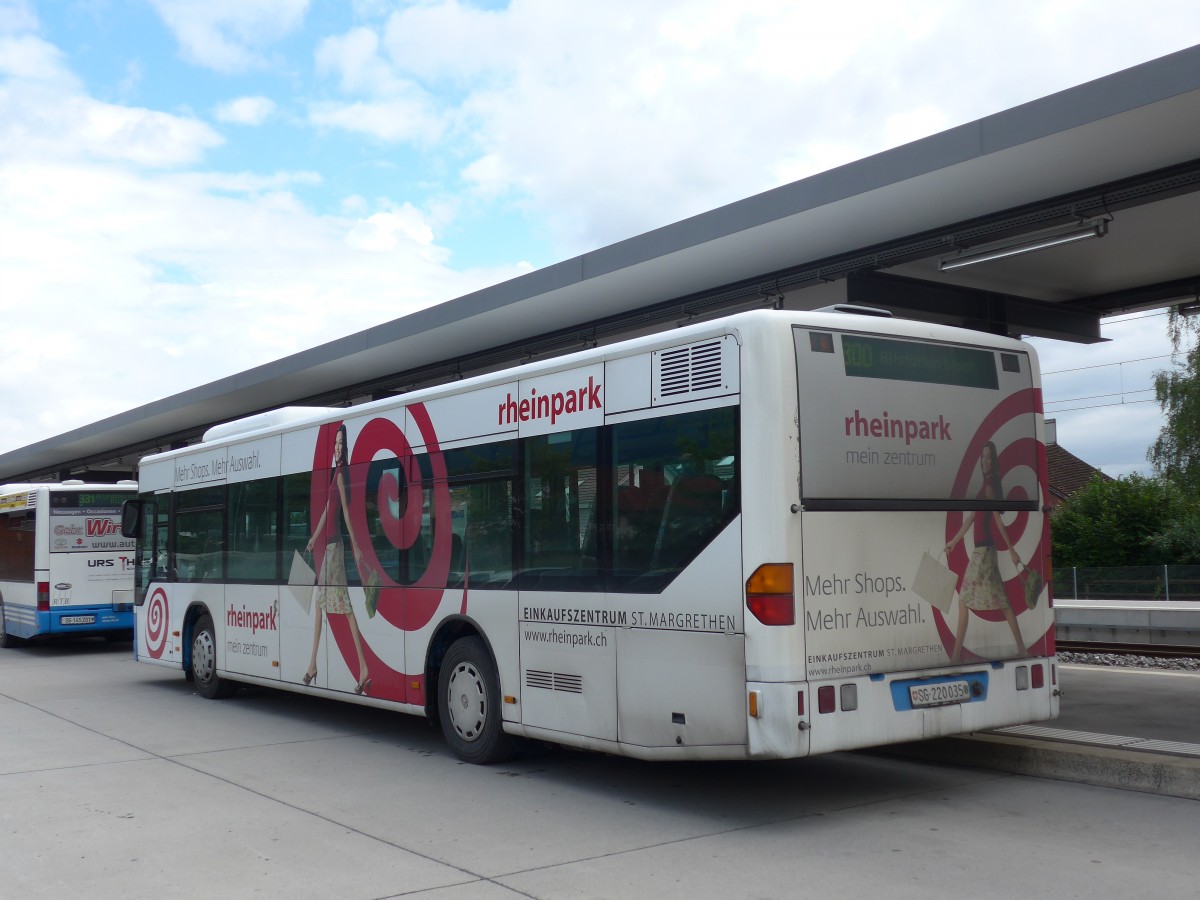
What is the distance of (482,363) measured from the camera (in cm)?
1800

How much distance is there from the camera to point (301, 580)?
11570mm

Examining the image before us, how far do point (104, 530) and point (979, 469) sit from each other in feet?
54.5

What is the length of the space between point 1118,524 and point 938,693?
33.9 m

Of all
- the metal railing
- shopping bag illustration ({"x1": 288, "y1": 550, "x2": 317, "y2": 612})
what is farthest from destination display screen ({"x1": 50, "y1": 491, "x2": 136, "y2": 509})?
the metal railing

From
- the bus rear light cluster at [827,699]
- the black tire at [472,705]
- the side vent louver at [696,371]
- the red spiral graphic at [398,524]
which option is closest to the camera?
the bus rear light cluster at [827,699]

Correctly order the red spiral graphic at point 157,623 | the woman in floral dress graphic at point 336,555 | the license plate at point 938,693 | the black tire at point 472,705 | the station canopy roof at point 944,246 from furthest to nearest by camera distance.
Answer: the red spiral graphic at point 157,623 → the woman in floral dress graphic at point 336,555 → the black tire at point 472,705 → the station canopy roof at point 944,246 → the license plate at point 938,693

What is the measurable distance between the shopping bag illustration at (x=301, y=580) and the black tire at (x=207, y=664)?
2.27m

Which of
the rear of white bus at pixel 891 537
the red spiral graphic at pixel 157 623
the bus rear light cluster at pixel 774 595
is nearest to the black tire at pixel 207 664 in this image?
the red spiral graphic at pixel 157 623

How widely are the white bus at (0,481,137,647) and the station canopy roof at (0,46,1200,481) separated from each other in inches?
220

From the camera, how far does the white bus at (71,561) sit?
19828 mm

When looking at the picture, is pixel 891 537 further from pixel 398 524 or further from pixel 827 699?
pixel 398 524

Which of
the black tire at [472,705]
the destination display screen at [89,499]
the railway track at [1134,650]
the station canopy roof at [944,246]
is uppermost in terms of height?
the station canopy roof at [944,246]

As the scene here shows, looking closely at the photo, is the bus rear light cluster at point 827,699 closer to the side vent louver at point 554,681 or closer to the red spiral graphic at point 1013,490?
the red spiral graphic at point 1013,490

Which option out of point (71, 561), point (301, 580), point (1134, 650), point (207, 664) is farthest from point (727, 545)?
point (71, 561)
